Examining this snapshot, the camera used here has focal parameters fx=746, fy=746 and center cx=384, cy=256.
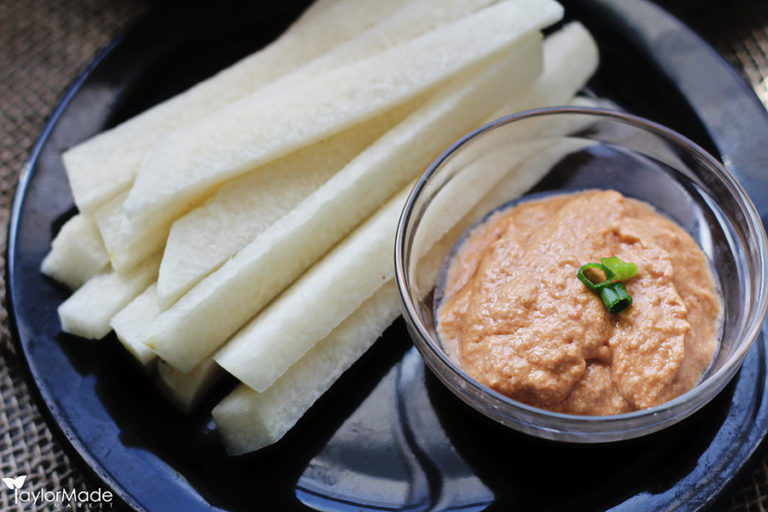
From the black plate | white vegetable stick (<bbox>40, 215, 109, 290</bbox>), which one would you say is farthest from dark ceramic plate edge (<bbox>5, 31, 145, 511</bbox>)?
white vegetable stick (<bbox>40, 215, 109, 290</bbox>)

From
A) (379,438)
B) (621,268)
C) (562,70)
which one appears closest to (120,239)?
(379,438)

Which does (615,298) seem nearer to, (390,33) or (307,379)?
(307,379)

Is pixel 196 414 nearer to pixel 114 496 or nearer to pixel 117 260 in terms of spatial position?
pixel 114 496

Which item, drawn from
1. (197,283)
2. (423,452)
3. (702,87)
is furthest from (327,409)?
(702,87)

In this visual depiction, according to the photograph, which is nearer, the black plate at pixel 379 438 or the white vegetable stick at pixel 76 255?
the black plate at pixel 379 438

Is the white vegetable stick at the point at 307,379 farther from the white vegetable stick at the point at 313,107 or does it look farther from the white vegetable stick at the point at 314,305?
the white vegetable stick at the point at 313,107

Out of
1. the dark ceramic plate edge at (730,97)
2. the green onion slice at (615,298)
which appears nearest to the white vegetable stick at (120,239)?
the green onion slice at (615,298)

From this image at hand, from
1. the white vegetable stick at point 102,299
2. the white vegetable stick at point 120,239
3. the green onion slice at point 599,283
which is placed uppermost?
the white vegetable stick at point 120,239
